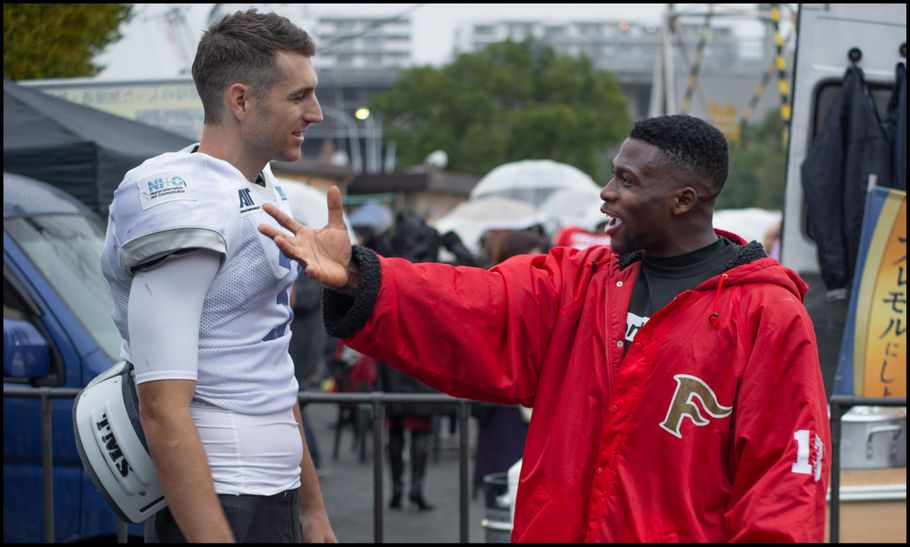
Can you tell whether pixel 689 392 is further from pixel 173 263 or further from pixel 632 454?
pixel 173 263

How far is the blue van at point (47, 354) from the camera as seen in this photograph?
5.67 m

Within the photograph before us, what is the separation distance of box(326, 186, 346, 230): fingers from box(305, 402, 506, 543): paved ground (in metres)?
4.18

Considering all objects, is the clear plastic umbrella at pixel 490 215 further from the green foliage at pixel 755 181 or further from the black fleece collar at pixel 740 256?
the black fleece collar at pixel 740 256

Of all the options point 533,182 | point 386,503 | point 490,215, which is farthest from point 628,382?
point 490,215

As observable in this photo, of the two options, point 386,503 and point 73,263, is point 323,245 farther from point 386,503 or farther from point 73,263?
point 386,503

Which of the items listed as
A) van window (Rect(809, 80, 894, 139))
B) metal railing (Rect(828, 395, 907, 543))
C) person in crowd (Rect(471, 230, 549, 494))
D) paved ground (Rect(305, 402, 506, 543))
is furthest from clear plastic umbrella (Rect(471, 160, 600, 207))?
metal railing (Rect(828, 395, 907, 543))

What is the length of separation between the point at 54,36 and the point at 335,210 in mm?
6299

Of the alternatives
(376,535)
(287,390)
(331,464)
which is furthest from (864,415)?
(331,464)

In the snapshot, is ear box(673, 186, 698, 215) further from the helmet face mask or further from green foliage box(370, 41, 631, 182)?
green foliage box(370, 41, 631, 182)

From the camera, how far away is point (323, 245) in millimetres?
2715

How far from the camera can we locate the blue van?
5.67 metres

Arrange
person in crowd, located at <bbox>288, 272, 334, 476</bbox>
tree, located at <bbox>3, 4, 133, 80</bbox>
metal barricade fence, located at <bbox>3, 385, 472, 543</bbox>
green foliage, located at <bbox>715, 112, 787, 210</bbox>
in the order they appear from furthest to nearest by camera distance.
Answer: green foliage, located at <bbox>715, 112, 787, 210</bbox>
person in crowd, located at <bbox>288, 272, 334, 476</bbox>
tree, located at <bbox>3, 4, 133, 80</bbox>
metal barricade fence, located at <bbox>3, 385, 472, 543</bbox>

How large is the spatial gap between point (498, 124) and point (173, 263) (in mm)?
48945

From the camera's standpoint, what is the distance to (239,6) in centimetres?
1044
